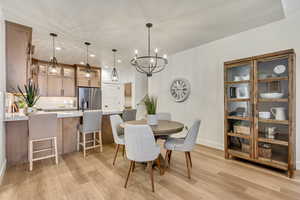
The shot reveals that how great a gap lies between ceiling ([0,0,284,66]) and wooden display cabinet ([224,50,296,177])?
75cm

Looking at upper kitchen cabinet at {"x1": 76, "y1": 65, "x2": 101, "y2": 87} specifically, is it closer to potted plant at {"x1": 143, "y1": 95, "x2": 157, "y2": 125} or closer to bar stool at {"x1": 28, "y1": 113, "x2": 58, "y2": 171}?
bar stool at {"x1": 28, "y1": 113, "x2": 58, "y2": 171}

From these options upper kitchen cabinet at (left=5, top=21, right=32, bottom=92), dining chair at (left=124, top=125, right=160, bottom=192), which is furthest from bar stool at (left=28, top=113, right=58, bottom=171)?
dining chair at (left=124, top=125, right=160, bottom=192)

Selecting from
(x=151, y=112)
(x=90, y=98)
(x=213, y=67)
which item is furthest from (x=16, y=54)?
(x=213, y=67)

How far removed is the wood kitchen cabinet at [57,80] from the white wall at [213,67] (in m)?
3.55

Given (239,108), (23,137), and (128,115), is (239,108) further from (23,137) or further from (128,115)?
(23,137)

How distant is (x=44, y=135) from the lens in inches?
98.6

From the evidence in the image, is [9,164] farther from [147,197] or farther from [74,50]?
[74,50]

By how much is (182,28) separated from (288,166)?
2847mm

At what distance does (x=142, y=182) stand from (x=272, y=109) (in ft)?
7.99

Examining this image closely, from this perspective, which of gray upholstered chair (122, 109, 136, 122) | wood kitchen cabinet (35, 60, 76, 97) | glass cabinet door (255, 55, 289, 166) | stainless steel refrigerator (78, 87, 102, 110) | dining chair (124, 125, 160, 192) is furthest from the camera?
stainless steel refrigerator (78, 87, 102, 110)

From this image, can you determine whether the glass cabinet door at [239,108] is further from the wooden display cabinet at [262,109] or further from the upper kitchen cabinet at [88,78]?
the upper kitchen cabinet at [88,78]

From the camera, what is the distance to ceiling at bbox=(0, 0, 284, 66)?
6.64ft

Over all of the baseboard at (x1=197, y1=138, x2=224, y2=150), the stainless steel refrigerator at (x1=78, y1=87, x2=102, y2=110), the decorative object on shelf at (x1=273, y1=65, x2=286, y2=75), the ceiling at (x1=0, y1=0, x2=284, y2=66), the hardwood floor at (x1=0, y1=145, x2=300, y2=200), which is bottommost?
the hardwood floor at (x1=0, y1=145, x2=300, y2=200)

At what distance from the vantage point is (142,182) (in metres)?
2.05
